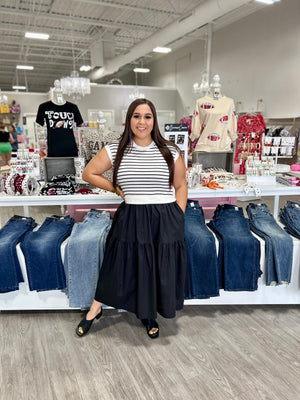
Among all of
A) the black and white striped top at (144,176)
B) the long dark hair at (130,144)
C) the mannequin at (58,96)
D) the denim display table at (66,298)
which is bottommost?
the denim display table at (66,298)

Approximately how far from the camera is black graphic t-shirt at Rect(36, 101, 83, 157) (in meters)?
3.95

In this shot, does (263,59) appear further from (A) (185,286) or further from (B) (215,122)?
(A) (185,286)

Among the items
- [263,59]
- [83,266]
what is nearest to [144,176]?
[83,266]

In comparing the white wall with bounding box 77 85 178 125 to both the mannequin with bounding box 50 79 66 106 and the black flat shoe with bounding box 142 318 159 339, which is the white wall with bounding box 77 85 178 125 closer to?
the mannequin with bounding box 50 79 66 106

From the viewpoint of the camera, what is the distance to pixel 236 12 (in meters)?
9.23

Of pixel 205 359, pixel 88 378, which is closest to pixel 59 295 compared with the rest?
pixel 88 378

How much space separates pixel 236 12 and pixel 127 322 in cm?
985

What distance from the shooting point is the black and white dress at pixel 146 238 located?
1944 millimetres

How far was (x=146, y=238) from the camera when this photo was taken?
1970mm

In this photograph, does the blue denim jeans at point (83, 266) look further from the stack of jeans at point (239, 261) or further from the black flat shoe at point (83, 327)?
the stack of jeans at point (239, 261)

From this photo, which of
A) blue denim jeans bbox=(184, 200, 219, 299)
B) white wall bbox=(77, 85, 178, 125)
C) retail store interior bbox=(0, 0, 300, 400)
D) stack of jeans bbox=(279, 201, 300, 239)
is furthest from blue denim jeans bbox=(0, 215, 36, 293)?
white wall bbox=(77, 85, 178, 125)

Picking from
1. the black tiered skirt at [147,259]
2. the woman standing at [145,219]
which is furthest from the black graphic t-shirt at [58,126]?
the black tiered skirt at [147,259]

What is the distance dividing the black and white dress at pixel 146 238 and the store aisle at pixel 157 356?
350 mm

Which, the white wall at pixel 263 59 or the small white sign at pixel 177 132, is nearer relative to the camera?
the small white sign at pixel 177 132
